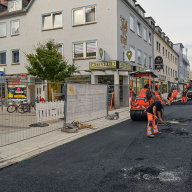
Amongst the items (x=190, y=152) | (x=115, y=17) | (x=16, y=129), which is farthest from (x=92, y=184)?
(x=115, y=17)

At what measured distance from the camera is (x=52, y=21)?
20234 millimetres

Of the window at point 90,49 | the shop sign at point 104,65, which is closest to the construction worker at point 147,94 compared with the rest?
the shop sign at point 104,65

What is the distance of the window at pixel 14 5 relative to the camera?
2252cm

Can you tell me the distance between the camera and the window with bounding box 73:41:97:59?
1861 cm

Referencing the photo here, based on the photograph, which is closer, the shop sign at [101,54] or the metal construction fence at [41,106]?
the metal construction fence at [41,106]

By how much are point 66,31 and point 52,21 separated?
1891mm

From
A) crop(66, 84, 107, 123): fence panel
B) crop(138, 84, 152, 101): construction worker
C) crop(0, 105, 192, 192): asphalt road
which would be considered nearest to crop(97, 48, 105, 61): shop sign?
crop(66, 84, 107, 123): fence panel

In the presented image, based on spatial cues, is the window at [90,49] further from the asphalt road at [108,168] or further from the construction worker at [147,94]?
the asphalt road at [108,168]

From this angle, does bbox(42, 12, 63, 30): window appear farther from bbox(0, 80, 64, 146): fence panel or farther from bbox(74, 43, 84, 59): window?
bbox(0, 80, 64, 146): fence panel

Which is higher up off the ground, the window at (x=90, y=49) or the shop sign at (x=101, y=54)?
the window at (x=90, y=49)

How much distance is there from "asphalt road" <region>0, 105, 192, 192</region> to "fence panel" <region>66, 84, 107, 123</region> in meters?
2.34

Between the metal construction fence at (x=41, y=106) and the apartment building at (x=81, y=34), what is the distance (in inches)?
311

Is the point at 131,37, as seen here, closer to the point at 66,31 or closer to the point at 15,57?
the point at 66,31

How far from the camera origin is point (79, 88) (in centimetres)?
895
